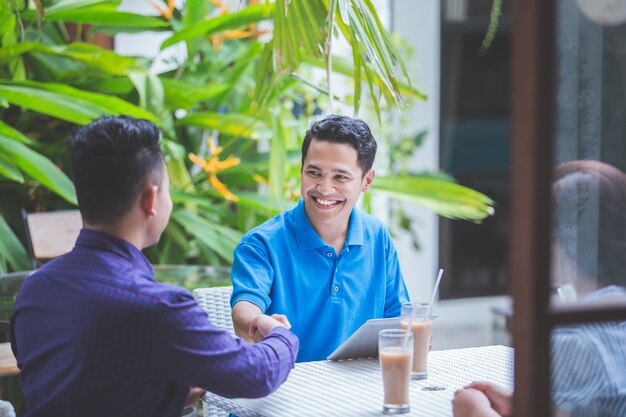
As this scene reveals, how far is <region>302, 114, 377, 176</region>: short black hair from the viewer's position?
7.13 feet

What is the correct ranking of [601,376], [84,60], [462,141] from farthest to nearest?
[462,141]
[84,60]
[601,376]

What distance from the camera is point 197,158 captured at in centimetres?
365

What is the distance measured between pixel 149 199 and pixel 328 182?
2.38ft

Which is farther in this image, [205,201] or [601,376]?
[205,201]

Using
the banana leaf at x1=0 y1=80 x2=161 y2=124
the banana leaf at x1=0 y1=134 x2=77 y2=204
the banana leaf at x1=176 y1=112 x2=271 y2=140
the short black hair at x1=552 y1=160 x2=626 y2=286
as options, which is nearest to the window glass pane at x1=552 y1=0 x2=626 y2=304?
the short black hair at x1=552 y1=160 x2=626 y2=286

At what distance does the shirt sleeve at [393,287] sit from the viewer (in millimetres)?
2236

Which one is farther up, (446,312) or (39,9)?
(39,9)

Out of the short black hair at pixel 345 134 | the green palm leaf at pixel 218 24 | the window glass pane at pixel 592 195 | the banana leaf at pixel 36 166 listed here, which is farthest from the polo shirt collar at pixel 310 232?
the green palm leaf at pixel 218 24

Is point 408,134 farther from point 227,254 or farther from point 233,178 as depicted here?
point 227,254

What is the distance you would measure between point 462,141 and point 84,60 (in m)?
3.29

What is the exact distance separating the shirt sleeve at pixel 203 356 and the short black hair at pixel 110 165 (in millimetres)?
182

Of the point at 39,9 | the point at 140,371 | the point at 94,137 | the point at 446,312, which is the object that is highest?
the point at 39,9

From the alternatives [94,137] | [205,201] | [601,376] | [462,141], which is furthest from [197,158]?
[462,141]

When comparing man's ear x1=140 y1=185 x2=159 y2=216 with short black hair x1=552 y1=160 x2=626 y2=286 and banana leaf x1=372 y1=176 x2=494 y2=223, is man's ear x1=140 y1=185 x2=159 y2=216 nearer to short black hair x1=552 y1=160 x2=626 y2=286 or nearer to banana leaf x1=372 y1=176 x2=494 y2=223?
short black hair x1=552 y1=160 x2=626 y2=286
